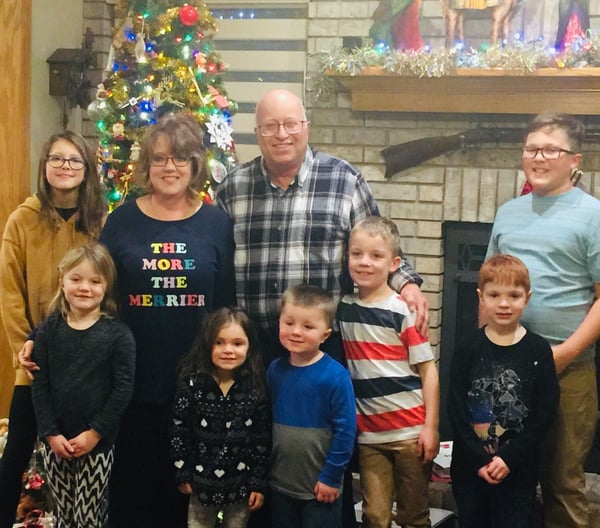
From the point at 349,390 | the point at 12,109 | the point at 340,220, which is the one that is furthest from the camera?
the point at 12,109

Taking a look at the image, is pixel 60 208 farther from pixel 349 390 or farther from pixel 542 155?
pixel 542 155

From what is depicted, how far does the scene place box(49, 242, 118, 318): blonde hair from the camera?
2076 millimetres

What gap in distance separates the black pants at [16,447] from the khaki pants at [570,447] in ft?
4.76

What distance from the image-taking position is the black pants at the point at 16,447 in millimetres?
2244

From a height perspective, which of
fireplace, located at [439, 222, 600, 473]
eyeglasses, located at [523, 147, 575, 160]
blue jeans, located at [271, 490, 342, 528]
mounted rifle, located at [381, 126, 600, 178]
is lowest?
blue jeans, located at [271, 490, 342, 528]

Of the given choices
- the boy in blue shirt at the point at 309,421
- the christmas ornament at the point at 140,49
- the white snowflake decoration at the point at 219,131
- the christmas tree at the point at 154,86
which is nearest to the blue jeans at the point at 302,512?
the boy in blue shirt at the point at 309,421

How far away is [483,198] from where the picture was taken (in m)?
3.40

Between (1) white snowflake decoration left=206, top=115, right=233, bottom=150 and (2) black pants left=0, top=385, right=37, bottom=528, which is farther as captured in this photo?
(1) white snowflake decoration left=206, top=115, right=233, bottom=150

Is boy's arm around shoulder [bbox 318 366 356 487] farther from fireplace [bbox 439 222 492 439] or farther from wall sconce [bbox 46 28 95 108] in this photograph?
wall sconce [bbox 46 28 95 108]

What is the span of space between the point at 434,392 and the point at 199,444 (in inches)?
25.4

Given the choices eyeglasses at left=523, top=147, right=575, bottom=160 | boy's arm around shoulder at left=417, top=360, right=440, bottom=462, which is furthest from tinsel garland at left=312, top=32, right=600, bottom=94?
boy's arm around shoulder at left=417, top=360, right=440, bottom=462

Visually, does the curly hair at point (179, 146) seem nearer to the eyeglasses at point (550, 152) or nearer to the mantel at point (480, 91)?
the eyeglasses at point (550, 152)

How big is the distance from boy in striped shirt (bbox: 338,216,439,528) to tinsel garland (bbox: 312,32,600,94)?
4.27ft

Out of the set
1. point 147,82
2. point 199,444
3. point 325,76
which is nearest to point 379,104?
point 325,76
